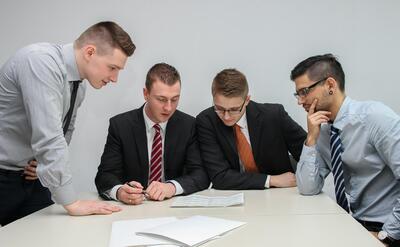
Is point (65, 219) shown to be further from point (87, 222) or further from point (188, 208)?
point (188, 208)

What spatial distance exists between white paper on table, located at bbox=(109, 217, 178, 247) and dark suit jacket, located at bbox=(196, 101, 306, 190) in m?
0.83

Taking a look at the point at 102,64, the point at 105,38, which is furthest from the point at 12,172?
the point at 105,38

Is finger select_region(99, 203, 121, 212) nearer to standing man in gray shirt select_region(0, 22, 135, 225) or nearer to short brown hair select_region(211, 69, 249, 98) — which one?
standing man in gray shirt select_region(0, 22, 135, 225)

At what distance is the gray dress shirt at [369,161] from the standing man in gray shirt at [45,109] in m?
1.08

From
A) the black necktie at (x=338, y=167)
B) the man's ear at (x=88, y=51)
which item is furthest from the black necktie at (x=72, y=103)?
the black necktie at (x=338, y=167)

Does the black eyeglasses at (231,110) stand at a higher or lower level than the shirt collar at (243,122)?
higher

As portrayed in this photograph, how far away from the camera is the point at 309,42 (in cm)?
287

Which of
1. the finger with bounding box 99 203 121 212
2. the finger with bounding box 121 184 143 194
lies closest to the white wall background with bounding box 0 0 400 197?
the finger with bounding box 121 184 143 194

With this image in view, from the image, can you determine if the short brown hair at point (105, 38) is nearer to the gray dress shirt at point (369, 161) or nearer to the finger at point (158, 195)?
the finger at point (158, 195)

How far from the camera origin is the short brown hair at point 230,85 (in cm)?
224

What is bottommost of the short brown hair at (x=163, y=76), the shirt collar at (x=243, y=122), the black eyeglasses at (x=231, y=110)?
the shirt collar at (x=243, y=122)

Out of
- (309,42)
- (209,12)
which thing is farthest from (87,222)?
(309,42)

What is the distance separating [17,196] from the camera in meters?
1.91

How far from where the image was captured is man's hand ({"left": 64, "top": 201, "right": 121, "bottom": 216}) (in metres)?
1.68
